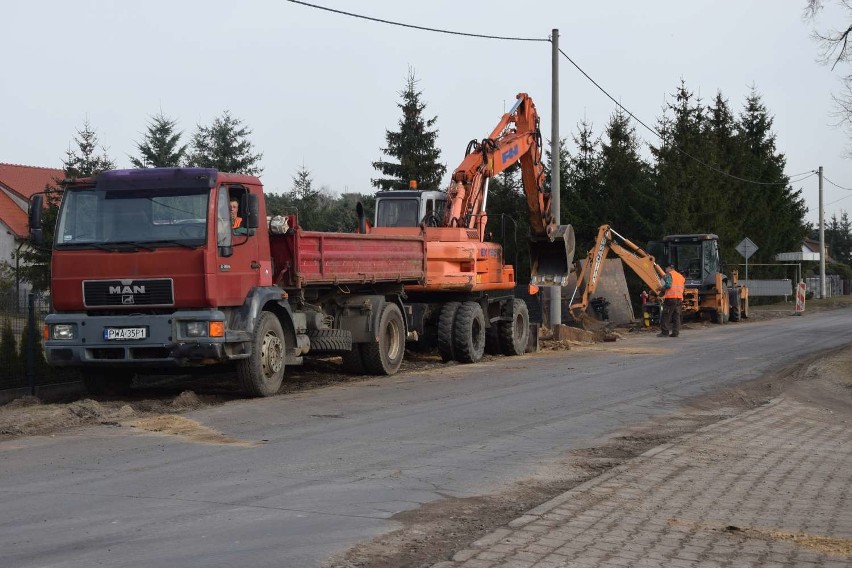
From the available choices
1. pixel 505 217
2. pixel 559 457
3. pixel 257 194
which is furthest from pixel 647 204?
pixel 559 457

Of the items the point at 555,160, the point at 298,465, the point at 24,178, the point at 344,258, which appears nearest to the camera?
the point at 298,465

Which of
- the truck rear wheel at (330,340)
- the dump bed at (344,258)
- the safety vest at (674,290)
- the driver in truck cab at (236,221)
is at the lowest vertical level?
the truck rear wheel at (330,340)

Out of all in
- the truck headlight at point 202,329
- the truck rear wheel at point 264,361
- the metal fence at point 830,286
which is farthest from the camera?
the metal fence at point 830,286

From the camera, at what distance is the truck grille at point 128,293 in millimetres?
14141

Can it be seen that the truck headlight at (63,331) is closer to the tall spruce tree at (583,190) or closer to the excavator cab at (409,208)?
the excavator cab at (409,208)

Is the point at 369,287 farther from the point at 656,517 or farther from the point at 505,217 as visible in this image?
the point at 656,517

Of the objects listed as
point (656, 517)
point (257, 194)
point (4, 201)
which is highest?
point (4, 201)

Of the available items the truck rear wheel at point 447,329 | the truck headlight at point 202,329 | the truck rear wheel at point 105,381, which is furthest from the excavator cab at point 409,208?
the truck headlight at point 202,329

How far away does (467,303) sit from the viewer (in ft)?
70.6

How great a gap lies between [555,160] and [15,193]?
39.9 metres

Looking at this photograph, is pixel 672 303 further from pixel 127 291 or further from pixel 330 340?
pixel 127 291

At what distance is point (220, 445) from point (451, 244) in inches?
417

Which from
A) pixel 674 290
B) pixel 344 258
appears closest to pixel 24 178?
pixel 674 290

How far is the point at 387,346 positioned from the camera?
61.9ft
